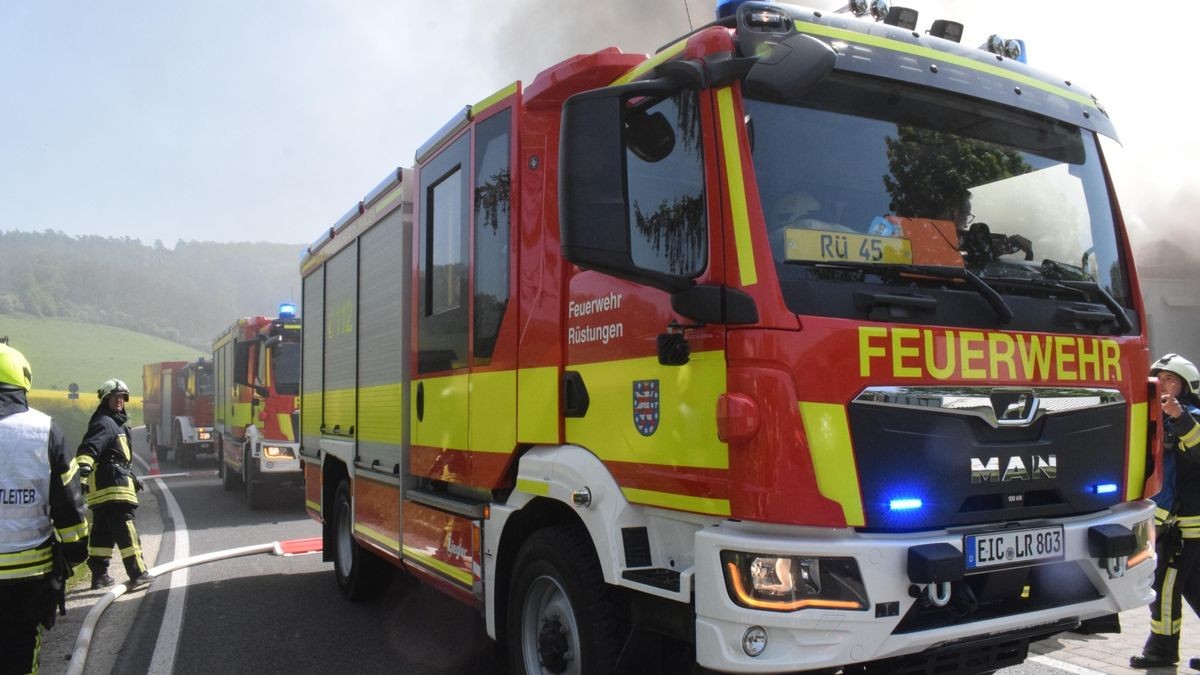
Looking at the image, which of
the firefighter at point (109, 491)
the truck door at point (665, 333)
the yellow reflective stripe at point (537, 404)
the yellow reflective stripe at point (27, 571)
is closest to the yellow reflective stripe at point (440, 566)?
the yellow reflective stripe at point (537, 404)

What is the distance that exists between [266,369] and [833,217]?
1218 cm

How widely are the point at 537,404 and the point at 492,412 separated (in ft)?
1.56

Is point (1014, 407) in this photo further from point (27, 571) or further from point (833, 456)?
point (27, 571)

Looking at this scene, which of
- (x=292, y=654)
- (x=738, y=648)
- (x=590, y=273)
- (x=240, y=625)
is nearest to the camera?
(x=738, y=648)

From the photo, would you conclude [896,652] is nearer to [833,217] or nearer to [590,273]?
[833,217]

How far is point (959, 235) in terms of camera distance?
3049mm

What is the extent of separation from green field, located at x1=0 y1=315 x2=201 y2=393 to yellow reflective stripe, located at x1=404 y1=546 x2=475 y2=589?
61697 mm

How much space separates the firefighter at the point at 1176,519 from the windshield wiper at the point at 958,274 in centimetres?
228

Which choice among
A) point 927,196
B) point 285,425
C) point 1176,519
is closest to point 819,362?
point 927,196

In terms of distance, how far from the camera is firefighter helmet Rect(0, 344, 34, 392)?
150 inches

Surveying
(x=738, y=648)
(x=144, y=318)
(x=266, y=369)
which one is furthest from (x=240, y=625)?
(x=144, y=318)

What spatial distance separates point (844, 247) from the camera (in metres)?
2.79

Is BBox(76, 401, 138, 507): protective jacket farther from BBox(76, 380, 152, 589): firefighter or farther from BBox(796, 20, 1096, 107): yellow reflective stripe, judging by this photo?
BBox(796, 20, 1096, 107): yellow reflective stripe

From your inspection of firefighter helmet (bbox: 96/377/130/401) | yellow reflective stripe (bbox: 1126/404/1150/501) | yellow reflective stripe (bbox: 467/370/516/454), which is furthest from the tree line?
yellow reflective stripe (bbox: 1126/404/1150/501)
